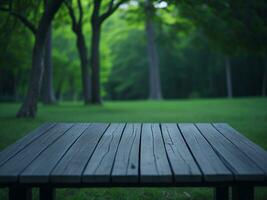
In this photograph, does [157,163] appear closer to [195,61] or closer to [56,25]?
[56,25]

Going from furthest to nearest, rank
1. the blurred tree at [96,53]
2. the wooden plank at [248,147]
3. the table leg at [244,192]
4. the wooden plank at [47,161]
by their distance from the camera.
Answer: the blurred tree at [96,53]
the wooden plank at [248,147]
the table leg at [244,192]
the wooden plank at [47,161]

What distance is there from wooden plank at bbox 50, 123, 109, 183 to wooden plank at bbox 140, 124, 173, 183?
423 millimetres

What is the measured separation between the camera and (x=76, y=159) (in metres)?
3.09

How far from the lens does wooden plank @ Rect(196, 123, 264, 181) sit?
2619 mm

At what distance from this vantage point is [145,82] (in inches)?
2290

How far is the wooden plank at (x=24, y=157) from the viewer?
8.59 feet

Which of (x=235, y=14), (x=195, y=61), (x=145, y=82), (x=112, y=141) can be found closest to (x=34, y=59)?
(x=235, y=14)

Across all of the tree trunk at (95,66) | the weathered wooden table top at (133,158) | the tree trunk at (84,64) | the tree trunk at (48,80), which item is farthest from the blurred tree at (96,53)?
the weathered wooden table top at (133,158)

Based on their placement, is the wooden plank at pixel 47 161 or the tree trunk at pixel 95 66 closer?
the wooden plank at pixel 47 161

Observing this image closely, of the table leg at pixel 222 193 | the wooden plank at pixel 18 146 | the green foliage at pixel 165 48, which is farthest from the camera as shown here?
the green foliage at pixel 165 48

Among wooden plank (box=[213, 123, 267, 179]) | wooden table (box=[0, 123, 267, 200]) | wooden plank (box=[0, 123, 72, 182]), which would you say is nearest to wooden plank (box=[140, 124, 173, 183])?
wooden table (box=[0, 123, 267, 200])

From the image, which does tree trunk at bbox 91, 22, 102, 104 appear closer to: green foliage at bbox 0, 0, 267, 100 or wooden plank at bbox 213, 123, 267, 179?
green foliage at bbox 0, 0, 267, 100

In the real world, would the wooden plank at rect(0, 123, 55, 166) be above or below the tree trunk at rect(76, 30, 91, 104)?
below

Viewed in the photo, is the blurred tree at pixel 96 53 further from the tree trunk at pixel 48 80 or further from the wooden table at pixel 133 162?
the wooden table at pixel 133 162
